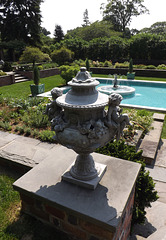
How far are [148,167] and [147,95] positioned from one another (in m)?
9.04

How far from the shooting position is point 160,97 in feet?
38.7

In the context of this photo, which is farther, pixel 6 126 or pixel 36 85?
pixel 36 85

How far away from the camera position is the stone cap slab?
2.04 metres

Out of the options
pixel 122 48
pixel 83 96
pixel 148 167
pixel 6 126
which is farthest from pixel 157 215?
pixel 122 48

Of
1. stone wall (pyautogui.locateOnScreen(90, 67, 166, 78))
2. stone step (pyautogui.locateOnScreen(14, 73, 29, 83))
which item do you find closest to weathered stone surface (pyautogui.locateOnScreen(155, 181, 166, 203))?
stone step (pyautogui.locateOnScreen(14, 73, 29, 83))

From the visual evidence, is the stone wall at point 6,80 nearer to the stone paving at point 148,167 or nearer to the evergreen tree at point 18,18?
the stone paving at point 148,167

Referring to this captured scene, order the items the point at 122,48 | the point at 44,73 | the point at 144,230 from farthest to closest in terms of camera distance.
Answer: the point at 122,48 → the point at 44,73 → the point at 144,230

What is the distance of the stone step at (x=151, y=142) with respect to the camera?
4332 mm

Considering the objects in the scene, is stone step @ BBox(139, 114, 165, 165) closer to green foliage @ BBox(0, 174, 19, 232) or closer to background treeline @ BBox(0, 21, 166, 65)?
green foliage @ BBox(0, 174, 19, 232)

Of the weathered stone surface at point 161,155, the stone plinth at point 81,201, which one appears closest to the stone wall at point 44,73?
the weathered stone surface at point 161,155

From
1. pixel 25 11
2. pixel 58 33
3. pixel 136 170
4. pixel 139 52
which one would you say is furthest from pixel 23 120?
pixel 58 33

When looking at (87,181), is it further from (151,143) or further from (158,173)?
(151,143)

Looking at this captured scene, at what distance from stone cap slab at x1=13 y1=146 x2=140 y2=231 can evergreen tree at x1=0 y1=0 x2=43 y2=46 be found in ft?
97.3

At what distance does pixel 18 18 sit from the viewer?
89.0 feet
